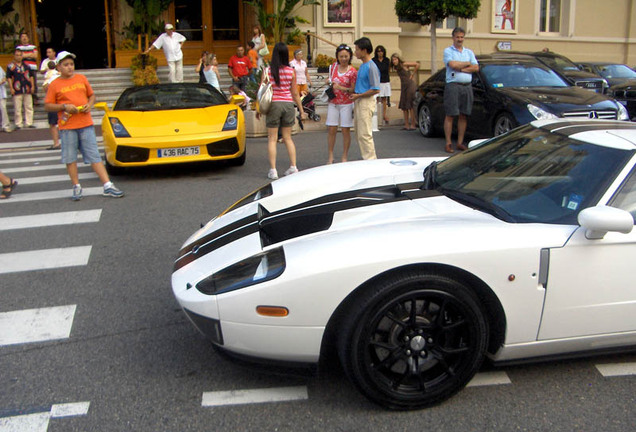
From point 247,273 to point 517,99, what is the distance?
7.61 meters

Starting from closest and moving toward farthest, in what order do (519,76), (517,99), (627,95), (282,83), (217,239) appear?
(217,239) → (282,83) → (517,99) → (519,76) → (627,95)

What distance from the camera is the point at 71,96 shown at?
7.02 m

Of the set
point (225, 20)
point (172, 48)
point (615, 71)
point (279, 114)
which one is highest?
point (225, 20)

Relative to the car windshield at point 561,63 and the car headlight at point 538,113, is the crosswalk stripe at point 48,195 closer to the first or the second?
the car headlight at point 538,113

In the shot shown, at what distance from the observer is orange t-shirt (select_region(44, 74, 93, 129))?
7.00 metres

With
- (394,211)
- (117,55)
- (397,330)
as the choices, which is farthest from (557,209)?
(117,55)

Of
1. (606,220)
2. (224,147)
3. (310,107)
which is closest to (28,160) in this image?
(224,147)

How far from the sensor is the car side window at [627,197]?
3.04m

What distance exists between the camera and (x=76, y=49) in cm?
2084

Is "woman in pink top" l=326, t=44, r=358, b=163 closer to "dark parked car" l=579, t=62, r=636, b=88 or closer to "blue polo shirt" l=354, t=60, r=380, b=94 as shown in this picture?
"blue polo shirt" l=354, t=60, r=380, b=94

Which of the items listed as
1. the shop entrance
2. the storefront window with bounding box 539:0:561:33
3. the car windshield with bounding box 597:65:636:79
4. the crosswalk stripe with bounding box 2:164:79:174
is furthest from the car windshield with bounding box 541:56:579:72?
the shop entrance

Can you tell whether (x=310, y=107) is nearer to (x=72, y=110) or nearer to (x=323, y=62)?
(x=323, y=62)

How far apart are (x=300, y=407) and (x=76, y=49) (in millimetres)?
20682

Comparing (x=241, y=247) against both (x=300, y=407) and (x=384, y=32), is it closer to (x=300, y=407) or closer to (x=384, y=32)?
(x=300, y=407)
